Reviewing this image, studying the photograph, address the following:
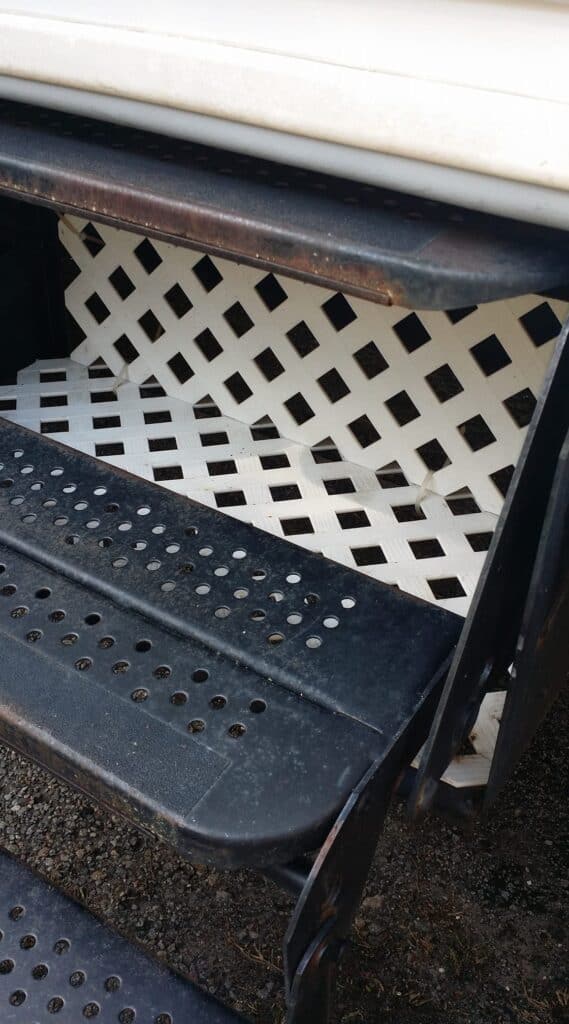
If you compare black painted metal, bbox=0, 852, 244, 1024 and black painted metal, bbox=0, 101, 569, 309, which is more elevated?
black painted metal, bbox=0, 101, 569, 309

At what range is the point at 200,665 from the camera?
0.91 metres

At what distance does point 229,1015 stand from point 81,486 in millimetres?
607

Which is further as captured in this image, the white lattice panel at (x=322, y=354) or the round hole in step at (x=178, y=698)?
the white lattice panel at (x=322, y=354)

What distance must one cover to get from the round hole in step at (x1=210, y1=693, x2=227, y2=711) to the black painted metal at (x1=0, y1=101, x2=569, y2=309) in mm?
400

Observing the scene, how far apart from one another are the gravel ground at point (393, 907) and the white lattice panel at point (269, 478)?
33cm

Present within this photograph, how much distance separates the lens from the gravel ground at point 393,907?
1063 mm

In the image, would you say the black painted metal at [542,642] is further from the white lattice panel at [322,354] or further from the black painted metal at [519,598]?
the white lattice panel at [322,354]

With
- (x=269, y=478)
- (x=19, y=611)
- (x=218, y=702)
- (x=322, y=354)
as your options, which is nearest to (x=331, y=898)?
(x=218, y=702)

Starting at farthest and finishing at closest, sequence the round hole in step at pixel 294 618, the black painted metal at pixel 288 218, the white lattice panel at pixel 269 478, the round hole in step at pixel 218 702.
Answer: the white lattice panel at pixel 269 478 < the round hole in step at pixel 294 618 < the round hole in step at pixel 218 702 < the black painted metal at pixel 288 218

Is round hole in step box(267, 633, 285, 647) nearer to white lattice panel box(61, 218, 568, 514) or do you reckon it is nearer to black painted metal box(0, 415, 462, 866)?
black painted metal box(0, 415, 462, 866)

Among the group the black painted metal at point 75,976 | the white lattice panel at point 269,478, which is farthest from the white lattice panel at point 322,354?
the black painted metal at point 75,976

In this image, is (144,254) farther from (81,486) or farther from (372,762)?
(372,762)

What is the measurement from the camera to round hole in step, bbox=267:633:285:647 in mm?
938

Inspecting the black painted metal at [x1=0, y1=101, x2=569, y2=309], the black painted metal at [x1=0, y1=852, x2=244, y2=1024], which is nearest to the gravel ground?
the black painted metal at [x1=0, y1=852, x2=244, y2=1024]
